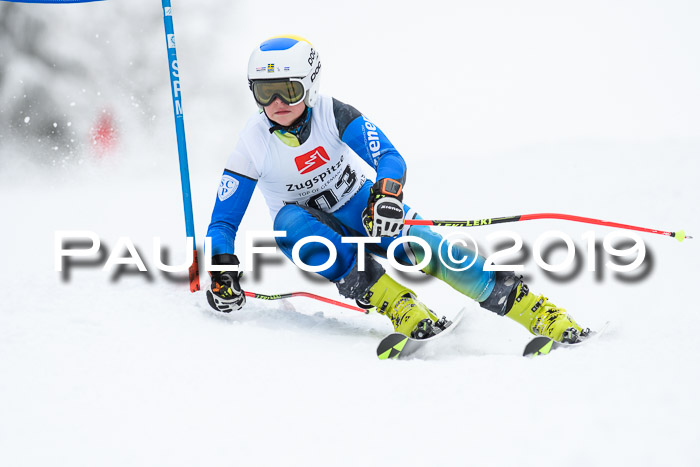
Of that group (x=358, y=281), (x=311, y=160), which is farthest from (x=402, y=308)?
(x=311, y=160)

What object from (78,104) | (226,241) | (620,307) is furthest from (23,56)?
(620,307)

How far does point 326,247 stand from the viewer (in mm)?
3234

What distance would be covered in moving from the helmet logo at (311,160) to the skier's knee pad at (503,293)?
3.68ft

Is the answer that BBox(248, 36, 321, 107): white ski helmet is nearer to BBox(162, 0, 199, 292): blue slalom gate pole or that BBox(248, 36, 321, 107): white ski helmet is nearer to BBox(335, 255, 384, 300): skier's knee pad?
BBox(162, 0, 199, 292): blue slalom gate pole

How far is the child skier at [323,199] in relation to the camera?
3137 millimetres

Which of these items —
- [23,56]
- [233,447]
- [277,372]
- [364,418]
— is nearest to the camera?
[233,447]

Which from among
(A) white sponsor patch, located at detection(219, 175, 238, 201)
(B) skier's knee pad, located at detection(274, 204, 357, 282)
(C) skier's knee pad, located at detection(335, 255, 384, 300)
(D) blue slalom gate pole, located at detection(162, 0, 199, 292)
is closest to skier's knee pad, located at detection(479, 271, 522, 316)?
(C) skier's knee pad, located at detection(335, 255, 384, 300)

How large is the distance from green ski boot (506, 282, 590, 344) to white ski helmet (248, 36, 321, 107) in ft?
4.99

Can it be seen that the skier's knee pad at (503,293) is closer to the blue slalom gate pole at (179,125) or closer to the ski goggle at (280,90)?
the ski goggle at (280,90)

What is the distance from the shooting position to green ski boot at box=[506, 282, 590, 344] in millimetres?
3074

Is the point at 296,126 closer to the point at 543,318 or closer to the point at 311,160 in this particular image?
the point at 311,160

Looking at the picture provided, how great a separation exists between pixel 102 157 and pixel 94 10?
12.5ft

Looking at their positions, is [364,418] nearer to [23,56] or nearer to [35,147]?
[35,147]

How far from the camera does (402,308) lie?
314 centimetres
